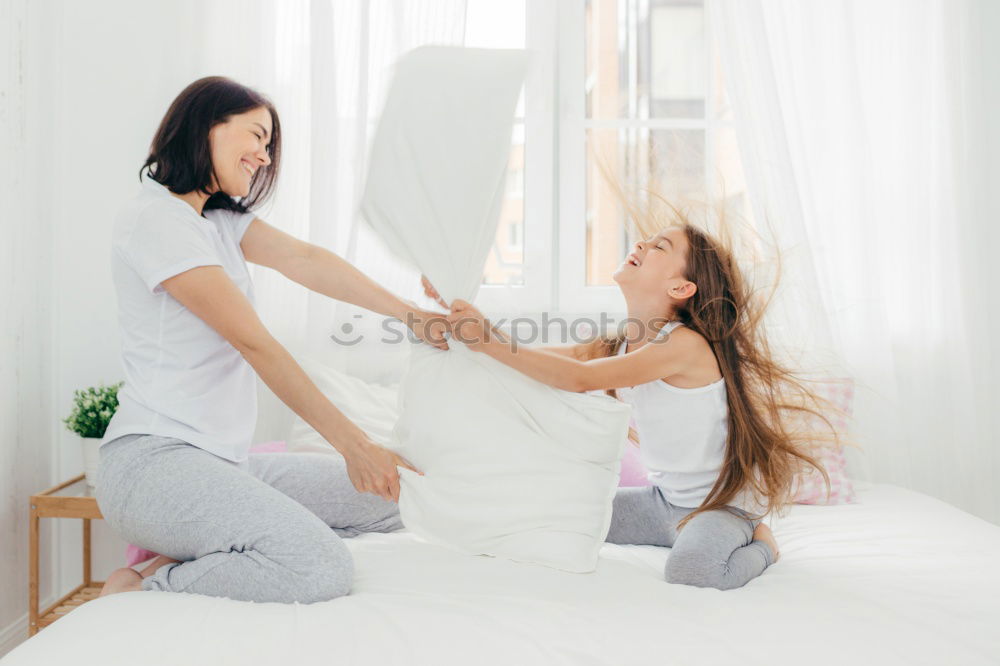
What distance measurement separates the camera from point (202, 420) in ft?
4.72

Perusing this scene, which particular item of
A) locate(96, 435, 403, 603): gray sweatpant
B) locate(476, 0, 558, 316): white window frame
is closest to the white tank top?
locate(96, 435, 403, 603): gray sweatpant

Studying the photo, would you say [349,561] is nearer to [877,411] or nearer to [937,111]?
[877,411]

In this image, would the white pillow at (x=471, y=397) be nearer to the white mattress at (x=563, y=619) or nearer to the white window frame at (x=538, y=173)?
the white mattress at (x=563, y=619)

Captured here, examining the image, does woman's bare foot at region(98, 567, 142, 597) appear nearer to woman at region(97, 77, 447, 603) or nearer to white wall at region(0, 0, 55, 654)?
woman at region(97, 77, 447, 603)

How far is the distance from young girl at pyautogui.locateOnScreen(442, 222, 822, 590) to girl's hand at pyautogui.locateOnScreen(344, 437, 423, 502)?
26cm

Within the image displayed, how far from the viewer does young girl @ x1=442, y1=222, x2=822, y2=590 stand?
1.54m

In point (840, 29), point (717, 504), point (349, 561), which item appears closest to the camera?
point (349, 561)

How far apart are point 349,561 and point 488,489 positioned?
11.8 inches

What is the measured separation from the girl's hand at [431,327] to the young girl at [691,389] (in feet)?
0.12

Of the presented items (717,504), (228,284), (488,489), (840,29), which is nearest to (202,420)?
(228,284)

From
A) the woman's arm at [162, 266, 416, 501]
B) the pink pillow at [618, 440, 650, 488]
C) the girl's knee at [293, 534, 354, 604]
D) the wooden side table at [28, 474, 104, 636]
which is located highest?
the woman's arm at [162, 266, 416, 501]

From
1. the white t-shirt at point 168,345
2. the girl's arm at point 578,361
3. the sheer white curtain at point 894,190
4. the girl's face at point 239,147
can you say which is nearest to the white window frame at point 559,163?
the sheer white curtain at point 894,190

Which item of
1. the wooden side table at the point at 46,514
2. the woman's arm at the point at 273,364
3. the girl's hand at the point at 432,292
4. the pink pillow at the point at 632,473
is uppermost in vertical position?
the girl's hand at the point at 432,292

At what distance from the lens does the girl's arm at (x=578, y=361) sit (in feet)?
4.98
